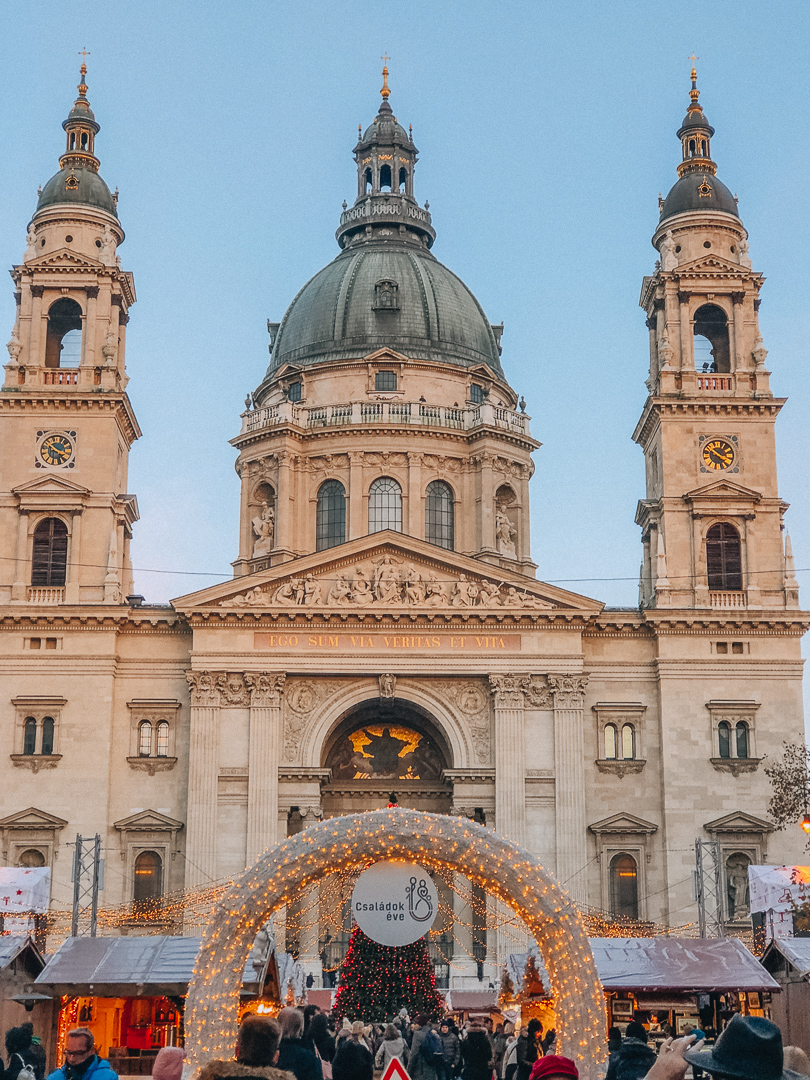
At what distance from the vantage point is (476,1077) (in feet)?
73.5

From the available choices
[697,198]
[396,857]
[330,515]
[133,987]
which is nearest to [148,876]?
[330,515]

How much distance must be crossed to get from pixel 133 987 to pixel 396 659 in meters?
29.1

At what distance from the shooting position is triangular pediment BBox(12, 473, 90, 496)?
57.7 m

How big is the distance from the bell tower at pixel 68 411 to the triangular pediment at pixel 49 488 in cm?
4

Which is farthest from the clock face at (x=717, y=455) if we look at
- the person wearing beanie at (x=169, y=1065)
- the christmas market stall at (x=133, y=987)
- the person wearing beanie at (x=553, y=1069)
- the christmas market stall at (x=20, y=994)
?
the person wearing beanie at (x=553, y=1069)

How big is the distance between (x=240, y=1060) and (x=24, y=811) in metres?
46.2

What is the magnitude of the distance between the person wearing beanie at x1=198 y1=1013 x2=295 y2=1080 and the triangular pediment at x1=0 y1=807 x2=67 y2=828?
4563 cm

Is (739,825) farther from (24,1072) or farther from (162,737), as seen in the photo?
(24,1072)

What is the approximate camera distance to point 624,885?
54.7 meters

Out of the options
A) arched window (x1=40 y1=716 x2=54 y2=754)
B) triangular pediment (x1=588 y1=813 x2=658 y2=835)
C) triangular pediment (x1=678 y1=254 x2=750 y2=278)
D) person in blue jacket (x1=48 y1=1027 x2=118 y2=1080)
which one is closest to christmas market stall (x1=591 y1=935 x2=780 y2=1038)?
person in blue jacket (x1=48 y1=1027 x2=118 y2=1080)

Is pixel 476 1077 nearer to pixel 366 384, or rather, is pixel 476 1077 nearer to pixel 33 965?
pixel 33 965

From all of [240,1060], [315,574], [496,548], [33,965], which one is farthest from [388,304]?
[240,1060]

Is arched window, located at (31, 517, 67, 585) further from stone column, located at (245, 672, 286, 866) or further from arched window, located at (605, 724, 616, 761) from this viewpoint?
arched window, located at (605, 724, 616, 761)

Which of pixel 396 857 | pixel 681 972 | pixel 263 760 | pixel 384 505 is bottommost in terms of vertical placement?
pixel 681 972
